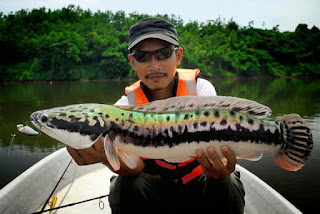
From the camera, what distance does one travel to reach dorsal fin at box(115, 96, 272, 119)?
219cm

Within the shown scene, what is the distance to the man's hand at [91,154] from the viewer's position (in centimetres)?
229

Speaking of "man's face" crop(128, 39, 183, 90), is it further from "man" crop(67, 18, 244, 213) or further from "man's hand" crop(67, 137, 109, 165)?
"man's hand" crop(67, 137, 109, 165)

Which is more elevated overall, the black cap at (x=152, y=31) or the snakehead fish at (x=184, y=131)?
the black cap at (x=152, y=31)

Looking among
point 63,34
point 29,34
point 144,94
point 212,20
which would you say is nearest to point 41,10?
point 29,34

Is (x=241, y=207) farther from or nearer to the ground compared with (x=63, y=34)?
nearer to the ground

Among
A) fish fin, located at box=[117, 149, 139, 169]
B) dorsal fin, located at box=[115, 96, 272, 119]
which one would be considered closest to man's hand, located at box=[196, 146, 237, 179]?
dorsal fin, located at box=[115, 96, 272, 119]

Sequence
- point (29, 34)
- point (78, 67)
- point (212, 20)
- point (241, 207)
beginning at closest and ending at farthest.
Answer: point (241, 207) → point (78, 67) → point (29, 34) → point (212, 20)

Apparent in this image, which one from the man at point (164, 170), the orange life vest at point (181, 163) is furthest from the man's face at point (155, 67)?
the orange life vest at point (181, 163)

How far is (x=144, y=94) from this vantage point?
3.34 m

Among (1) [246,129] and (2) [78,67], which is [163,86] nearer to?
(1) [246,129]

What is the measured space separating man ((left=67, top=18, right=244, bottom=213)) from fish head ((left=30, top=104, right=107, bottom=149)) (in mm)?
171

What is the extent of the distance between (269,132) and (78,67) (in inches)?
2278

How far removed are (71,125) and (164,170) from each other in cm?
139

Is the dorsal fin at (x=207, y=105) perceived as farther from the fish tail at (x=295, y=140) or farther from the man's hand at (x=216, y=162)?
the man's hand at (x=216, y=162)
